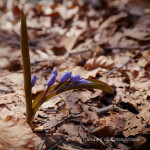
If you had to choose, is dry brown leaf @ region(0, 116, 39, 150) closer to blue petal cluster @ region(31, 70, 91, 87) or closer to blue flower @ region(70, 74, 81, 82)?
blue petal cluster @ region(31, 70, 91, 87)

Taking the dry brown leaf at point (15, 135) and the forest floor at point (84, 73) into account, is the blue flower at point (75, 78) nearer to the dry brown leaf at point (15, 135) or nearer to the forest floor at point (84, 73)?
the forest floor at point (84, 73)

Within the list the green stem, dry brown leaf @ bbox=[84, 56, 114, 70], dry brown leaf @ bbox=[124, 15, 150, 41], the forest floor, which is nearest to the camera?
the green stem

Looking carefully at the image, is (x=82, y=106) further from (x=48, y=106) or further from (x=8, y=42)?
(x=8, y=42)

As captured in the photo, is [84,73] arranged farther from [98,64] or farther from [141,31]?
[141,31]

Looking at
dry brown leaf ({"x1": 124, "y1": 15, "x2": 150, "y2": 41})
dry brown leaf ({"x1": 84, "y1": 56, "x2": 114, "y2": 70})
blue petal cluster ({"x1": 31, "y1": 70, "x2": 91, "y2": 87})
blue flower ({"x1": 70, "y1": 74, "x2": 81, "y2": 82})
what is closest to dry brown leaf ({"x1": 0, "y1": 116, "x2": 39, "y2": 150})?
blue petal cluster ({"x1": 31, "y1": 70, "x2": 91, "y2": 87})

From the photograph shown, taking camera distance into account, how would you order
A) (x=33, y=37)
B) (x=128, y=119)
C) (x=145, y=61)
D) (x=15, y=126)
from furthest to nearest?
(x=33, y=37) < (x=145, y=61) < (x=128, y=119) < (x=15, y=126)

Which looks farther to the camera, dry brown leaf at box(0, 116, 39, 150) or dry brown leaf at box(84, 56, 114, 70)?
dry brown leaf at box(84, 56, 114, 70)

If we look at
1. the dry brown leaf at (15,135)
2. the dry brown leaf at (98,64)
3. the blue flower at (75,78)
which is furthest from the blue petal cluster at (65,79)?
the dry brown leaf at (98,64)

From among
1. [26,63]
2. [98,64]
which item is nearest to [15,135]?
[26,63]

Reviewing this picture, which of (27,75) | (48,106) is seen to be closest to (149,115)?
(48,106)
